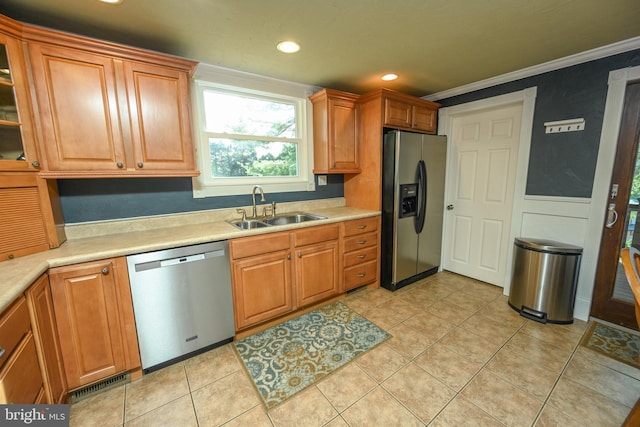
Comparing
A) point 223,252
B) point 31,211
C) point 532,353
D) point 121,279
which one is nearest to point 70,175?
point 31,211

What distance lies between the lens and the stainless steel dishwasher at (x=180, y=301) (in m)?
1.66

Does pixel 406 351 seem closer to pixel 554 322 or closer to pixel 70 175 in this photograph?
pixel 554 322

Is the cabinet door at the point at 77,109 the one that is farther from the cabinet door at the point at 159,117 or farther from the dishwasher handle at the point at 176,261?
the dishwasher handle at the point at 176,261

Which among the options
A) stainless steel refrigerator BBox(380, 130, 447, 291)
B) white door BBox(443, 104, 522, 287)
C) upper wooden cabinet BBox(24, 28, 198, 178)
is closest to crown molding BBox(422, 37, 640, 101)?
white door BBox(443, 104, 522, 287)

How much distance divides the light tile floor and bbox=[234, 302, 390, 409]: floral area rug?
2.9 inches

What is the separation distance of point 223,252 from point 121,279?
617 mm

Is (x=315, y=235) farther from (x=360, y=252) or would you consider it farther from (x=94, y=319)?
(x=94, y=319)

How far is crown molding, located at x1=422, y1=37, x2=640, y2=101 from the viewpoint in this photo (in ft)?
6.50

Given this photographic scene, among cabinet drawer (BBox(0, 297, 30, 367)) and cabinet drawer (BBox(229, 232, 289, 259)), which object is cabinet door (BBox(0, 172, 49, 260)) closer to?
cabinet drawer (BBox(0, 297, 30, 367))

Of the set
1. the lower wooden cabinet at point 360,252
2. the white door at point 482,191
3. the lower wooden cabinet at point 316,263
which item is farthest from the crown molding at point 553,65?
the lower wooden cabinet at point 316,263

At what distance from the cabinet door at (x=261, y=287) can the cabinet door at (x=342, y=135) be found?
125 centimetres

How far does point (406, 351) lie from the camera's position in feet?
6.38

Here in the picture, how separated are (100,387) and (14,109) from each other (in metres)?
1.75

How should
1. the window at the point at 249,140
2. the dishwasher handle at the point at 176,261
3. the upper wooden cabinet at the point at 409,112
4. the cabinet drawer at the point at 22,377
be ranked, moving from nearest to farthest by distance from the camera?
the cabinet drawer at the point at 22,377 → the dishwasher handle at the point at 176,261 → the window at the point at 249,140 → the upper wooden cabinet at the point at 409,112
